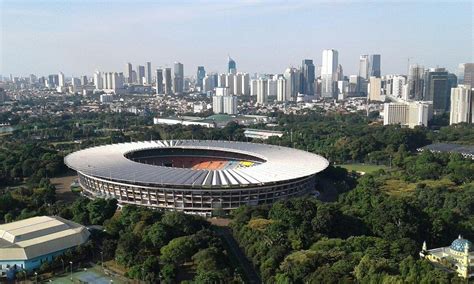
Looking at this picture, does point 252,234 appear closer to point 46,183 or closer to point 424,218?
point 424,218

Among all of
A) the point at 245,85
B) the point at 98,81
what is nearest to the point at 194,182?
the point at 245,85

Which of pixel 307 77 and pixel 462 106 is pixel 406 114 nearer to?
pixel 462 106

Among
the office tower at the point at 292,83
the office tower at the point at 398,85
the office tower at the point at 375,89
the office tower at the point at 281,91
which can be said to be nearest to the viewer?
the office tower at the point at 398,85

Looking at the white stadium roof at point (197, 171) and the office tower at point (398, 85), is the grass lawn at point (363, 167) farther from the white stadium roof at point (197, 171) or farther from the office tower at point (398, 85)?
the office tower at point (398, 85)

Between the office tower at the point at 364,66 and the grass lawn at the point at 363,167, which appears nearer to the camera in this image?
the grass lawn at the point at 363,167

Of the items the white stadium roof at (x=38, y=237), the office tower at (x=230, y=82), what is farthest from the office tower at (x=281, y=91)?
the white stadium roof at (x=38, y=237)

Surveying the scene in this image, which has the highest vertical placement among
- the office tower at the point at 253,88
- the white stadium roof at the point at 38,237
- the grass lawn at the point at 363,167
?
the office tower at the point at 253,88
